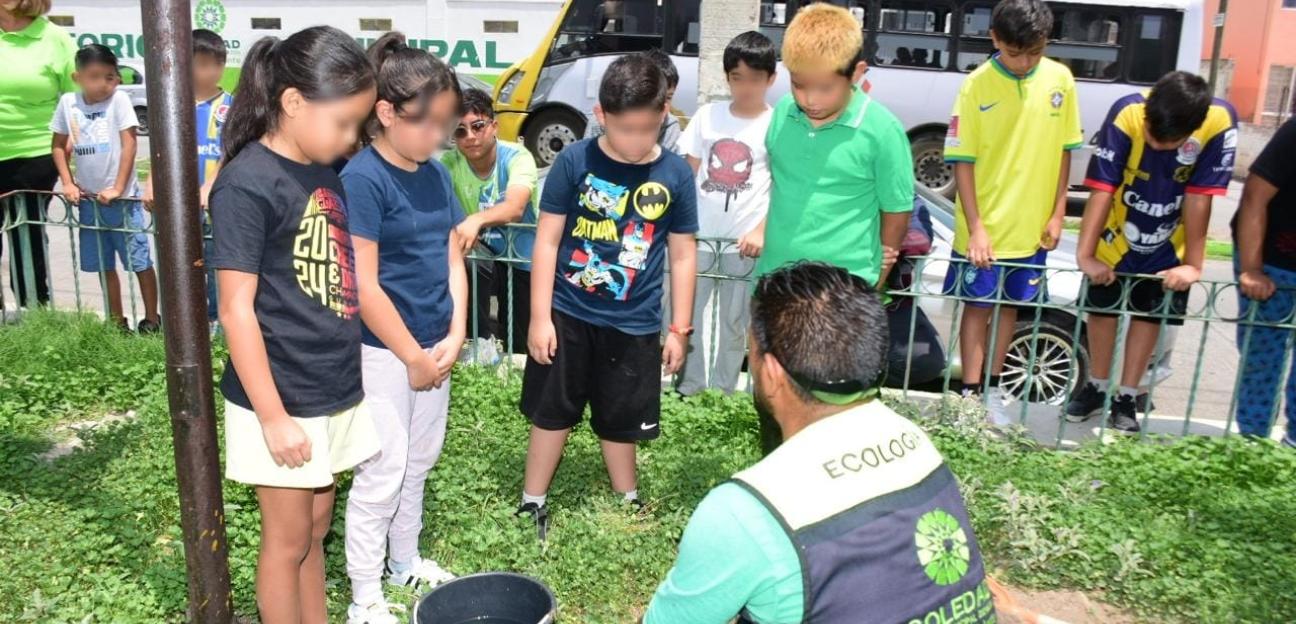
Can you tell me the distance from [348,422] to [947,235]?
13.4 feet

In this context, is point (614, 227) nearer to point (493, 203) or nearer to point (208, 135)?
point (493, 203)

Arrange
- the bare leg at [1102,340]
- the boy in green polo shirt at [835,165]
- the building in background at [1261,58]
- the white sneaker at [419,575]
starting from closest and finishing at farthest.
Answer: the white sneaker at [419,575] → the boy in green polo shirt at [835,165] → the bare leg at [1102,340] → the building in background at [1261,58]

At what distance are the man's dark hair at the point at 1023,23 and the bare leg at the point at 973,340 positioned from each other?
3.92 feet

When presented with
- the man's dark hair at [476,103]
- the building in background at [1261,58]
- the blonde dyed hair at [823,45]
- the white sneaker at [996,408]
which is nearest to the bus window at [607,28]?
the man's dark hair at [476,103]

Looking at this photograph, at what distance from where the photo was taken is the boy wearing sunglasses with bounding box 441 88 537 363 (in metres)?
4.55

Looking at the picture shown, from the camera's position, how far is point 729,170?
16.2 feet

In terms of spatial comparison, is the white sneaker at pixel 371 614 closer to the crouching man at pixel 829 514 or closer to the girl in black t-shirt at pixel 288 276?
the girl in black t-shirt at pixel 288 276

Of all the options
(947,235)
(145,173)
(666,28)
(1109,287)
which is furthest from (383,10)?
(1109,287)

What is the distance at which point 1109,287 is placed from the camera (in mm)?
4852

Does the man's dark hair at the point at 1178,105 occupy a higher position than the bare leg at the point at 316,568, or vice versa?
the man's dark hair at the point at 1178,105

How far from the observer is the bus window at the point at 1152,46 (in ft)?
44.7

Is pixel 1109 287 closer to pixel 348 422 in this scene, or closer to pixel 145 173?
pixel 348 422

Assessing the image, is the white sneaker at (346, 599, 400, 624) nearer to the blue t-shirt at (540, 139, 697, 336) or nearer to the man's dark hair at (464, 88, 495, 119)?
the blue t-shirt at (540, 139, 697, 336)

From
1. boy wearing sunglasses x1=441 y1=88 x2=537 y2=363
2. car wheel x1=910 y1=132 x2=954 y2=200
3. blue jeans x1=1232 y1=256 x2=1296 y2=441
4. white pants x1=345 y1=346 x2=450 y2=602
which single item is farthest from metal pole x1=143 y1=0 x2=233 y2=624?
car wheel x1=910 y1=132 x2=954 y2=200
